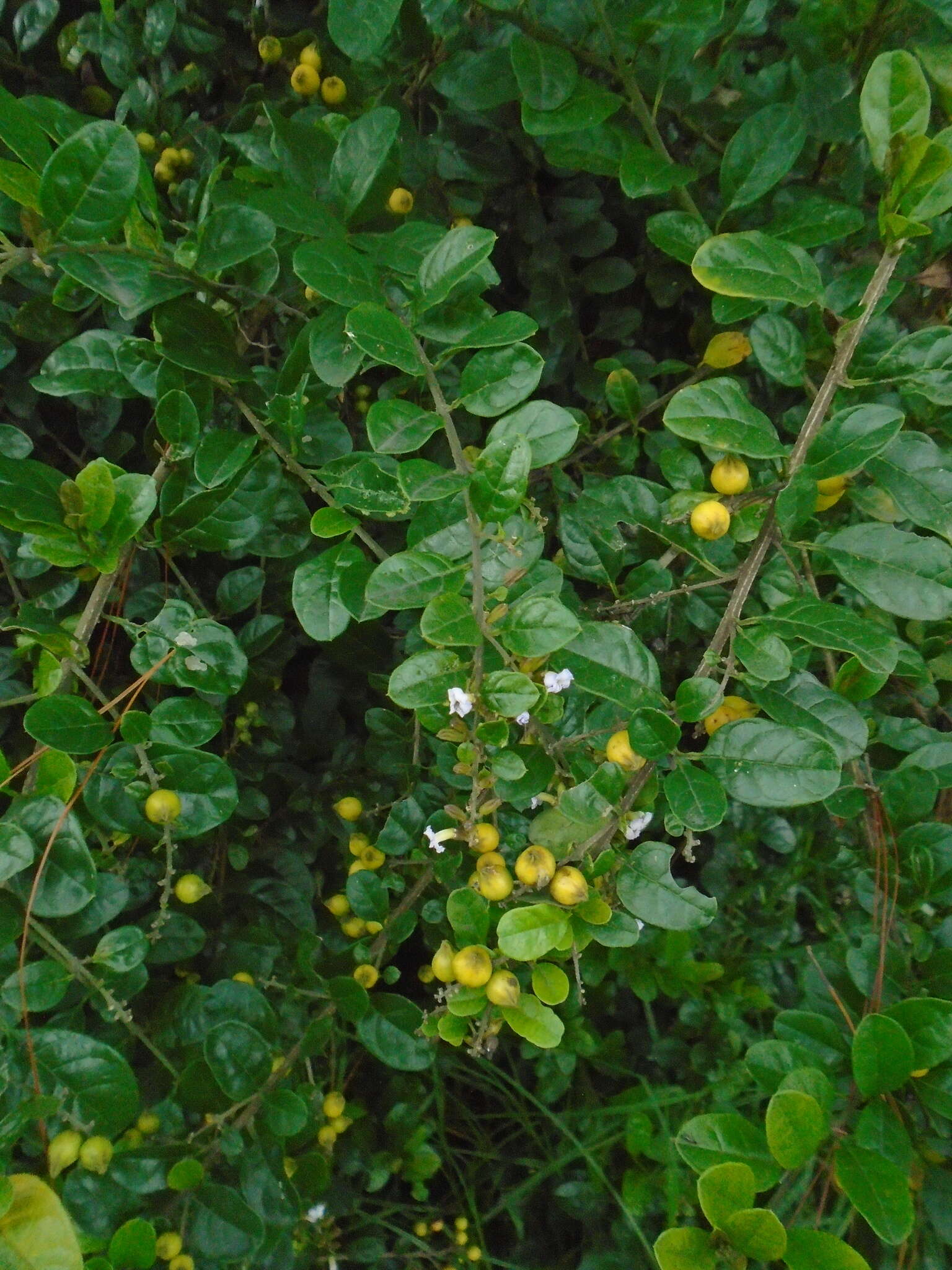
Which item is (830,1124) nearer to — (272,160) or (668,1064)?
(668,1064)

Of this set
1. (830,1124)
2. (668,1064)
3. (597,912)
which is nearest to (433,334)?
(597,912)

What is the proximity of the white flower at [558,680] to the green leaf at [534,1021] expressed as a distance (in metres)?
0.26

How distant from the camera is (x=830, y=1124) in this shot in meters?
0.79

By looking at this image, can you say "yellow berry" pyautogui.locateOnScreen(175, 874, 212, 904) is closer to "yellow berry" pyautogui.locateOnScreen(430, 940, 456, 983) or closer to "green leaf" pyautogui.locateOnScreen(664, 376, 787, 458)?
"yellow berry" pyautogui.locateOnScreen(430, 940, 456, 983)

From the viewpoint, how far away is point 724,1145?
29.8 inches

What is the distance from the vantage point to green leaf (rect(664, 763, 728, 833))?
683mm

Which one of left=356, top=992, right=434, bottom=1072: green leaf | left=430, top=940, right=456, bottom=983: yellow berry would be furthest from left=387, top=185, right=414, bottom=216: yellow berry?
left=356, top=992, right=434, bottom=1072: green leaf

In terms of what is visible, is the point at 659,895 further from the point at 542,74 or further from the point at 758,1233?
the point at 542,74

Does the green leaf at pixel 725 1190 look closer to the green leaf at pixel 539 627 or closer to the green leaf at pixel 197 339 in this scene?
the green leaf at pixel 539 627

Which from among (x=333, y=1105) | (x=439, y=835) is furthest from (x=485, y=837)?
(x=333, y=1105)

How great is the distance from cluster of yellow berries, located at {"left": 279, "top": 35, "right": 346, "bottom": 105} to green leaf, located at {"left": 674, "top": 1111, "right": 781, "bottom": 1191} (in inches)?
48.0

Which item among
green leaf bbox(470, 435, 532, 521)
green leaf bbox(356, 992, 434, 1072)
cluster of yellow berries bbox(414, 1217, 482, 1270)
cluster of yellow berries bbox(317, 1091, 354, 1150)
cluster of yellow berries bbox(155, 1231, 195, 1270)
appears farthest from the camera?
cluster of yellow berries bbox(414, 1217, 482, 1270)

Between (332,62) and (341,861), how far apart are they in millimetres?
1132

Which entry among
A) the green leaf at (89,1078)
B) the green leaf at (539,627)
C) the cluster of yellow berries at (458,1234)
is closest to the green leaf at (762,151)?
the green leaf at (539,627)
